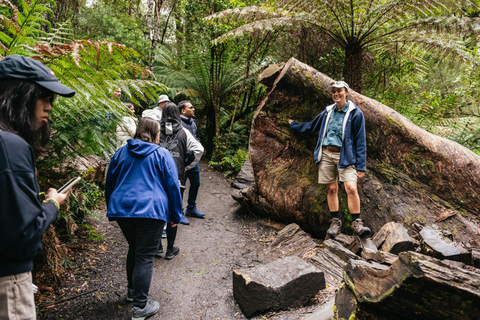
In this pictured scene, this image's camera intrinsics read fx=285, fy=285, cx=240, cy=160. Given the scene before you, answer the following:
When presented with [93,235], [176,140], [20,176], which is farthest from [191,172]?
[20,176]

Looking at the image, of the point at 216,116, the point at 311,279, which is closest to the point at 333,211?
the point at 311,279

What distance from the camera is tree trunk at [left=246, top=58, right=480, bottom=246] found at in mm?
4043

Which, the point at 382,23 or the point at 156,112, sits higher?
the point at 382,23

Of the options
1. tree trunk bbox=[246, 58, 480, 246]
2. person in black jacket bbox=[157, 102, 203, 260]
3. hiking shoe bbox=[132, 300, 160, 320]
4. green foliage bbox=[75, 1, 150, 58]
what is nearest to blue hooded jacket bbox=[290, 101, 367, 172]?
tree trunk bbox=[246, 58, 480, 246]

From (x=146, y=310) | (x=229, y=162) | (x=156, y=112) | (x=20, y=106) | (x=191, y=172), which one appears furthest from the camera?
(x=229, y=162)

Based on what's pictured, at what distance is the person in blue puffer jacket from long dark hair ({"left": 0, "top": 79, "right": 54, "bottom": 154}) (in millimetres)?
1251

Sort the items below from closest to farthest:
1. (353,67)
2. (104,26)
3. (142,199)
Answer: (142,199) → (353,67) → (104,26)

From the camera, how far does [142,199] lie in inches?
103

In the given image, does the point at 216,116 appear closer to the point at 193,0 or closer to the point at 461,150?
the point at 193,0

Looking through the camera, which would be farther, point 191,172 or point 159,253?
point 191,172

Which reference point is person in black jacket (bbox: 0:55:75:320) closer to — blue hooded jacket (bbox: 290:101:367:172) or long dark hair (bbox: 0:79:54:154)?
long dark hair (bbox: 0:79:54:154)

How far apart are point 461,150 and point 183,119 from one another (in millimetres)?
4521

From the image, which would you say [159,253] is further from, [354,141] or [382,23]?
[382,23]

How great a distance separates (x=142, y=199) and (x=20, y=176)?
137cm
